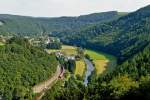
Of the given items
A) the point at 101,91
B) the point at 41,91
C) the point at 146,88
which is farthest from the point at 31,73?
the point at 146,88

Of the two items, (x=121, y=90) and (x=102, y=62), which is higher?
(x=121, y=90)

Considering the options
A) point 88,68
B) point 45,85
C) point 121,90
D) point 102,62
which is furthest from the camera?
point 102,62

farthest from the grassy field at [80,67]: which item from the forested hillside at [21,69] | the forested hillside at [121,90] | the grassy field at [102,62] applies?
the forested hillside at [121,90]

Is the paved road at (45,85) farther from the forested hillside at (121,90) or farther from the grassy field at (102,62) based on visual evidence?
the forested hillside at (121,90)

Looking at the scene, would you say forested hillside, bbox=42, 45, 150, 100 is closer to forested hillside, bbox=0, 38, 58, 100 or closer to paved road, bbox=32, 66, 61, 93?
forested hillside, bbox=0, 38, 58, 100

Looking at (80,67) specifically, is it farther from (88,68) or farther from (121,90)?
(121,90)

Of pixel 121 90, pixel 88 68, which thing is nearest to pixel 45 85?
pixel 88 68

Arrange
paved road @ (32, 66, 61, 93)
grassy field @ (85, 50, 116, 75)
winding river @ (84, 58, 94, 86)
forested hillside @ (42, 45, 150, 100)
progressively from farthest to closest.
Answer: grassy field @ (85, 50, 116, 75)
winding river @ (84, 58, 94, 86)
paved road @ (32, 66, 61, 93)
forested hillside @ (42, 45, 150, 100)

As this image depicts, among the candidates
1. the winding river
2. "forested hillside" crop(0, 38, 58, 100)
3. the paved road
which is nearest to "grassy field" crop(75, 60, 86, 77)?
the winding river

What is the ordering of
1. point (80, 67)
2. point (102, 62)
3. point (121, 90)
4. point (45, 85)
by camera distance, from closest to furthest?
point (121, 90) < point (45, 85) < point (80, 67) < point (102, 62)
